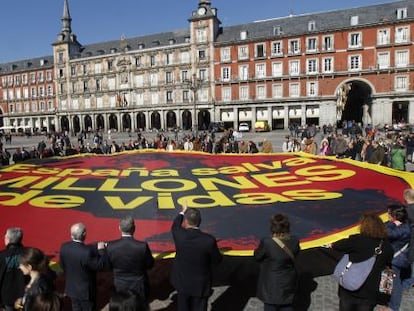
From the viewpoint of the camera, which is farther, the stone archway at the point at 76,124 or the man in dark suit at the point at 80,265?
the stone archway at the point at 76,124

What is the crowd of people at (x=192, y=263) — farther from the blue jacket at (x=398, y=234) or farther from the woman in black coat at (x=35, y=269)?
the blue jacket at (x=398, y=234)

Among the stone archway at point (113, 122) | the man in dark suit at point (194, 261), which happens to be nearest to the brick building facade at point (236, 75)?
the stone archway at point (113, 122)

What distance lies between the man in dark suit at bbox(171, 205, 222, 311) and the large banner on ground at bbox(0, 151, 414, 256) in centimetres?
81

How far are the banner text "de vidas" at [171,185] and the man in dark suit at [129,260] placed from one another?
95.1 inches

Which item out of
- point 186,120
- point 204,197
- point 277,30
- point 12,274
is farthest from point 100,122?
point 12,274

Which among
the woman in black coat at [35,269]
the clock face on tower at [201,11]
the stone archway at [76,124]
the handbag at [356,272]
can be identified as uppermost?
the clock face on tower at [201,11]

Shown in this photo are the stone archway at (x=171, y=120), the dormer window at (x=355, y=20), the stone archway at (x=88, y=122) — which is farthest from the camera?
the stone archway at (x=88, y=122)

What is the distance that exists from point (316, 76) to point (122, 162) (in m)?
43.6

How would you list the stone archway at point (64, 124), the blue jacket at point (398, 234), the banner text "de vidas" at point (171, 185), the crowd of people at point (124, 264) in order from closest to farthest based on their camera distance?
1. the crowd of people at point (124, 264)
2. the blue jacket at point (398, 234)
3. the banner text "de vidas" at point (171, 185)
4. the stone archway at point (64, 124)

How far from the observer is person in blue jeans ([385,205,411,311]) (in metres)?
4.62

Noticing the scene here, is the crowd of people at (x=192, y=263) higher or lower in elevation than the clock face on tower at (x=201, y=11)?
lower

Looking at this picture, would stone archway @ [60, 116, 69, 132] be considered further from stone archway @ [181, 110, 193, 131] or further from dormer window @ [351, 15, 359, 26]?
dormer window @ [351, 15, 359, 26]

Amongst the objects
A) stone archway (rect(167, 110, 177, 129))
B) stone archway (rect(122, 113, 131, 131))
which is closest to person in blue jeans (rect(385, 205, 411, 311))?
stone archway (rect(167, 110, 177, 129))

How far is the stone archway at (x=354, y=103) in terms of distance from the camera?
5029cm
